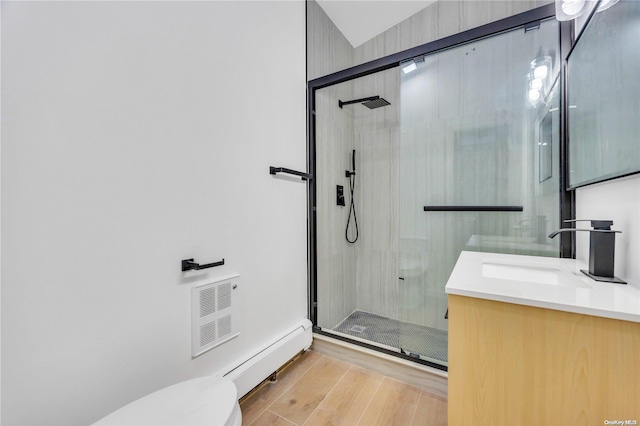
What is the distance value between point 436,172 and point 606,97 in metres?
0.94

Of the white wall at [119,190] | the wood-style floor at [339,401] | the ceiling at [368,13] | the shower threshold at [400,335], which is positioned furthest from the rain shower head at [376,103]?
the wood-style floor at [339,401]

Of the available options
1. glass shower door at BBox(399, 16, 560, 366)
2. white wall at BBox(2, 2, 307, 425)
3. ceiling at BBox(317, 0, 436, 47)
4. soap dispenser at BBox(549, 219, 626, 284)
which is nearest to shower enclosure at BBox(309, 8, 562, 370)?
glass shower door at BBox(399, 16, 560, 366)

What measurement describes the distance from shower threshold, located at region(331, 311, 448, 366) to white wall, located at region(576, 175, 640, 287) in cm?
101

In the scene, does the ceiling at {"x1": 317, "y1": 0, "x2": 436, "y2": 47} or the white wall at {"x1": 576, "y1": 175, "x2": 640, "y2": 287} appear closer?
the white wall at {"x1": 576, "y1": 175, "x2": 640, "y2": 287}

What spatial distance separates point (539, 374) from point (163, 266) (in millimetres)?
1392

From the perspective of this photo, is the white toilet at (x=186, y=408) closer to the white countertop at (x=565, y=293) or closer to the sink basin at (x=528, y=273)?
the white countertop at (x=565, y=293)

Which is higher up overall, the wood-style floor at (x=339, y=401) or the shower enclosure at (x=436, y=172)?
the shower enclosure at (x=436, y=172)

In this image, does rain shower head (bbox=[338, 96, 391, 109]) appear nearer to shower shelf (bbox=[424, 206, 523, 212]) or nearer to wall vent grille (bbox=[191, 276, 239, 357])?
shower shelf (bbox=[424, 206, 523, 212])

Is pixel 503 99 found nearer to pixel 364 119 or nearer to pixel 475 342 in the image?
pixel 364 119

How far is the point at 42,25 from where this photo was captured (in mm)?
824

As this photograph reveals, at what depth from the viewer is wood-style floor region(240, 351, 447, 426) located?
1.36 metres

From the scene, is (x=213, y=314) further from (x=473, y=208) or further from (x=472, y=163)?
(x=472, y=163)

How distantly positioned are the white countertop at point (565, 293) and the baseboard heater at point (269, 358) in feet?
3.85

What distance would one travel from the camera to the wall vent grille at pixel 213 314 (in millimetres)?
1234
